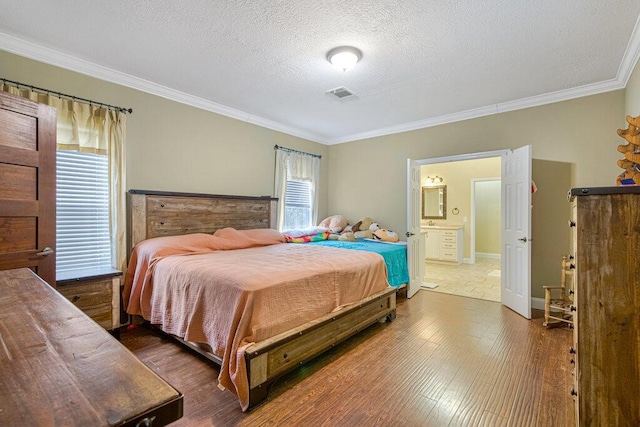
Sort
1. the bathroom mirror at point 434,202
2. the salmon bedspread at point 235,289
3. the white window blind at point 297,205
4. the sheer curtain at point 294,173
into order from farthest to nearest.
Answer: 1. the bathroom mirror at point 434,202
2. the white window blind at point 297,205
3. the sheer curtain at point 294,173
4. the salmon bedspread at point 235,289

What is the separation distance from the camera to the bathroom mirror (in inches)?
286

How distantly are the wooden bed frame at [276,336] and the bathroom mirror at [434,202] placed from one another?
4483 millimetres

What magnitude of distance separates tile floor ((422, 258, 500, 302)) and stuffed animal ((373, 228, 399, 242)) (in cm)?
100

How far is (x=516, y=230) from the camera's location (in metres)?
3.53

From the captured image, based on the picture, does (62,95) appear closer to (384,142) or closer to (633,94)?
(384,142)

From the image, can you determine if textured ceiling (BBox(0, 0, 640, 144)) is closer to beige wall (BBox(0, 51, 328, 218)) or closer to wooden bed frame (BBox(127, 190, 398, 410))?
beige wall (BBox(0, 51, 328, 218))

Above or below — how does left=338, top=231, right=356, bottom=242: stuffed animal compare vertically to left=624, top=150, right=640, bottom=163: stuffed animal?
below

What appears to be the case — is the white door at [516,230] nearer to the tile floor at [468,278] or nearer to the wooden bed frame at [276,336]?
the tile floor at [468,278]

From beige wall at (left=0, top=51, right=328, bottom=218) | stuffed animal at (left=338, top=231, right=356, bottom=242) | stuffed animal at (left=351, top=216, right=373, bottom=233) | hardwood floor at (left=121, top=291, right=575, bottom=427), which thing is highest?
beige wall at (left=0, top=51, right=328, bottom=218)

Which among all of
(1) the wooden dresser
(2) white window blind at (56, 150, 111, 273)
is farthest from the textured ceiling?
(1) the wooden dresser

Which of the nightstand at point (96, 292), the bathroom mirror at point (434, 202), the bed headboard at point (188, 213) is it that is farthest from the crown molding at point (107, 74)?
the bathroom mirror at point (434, 202)

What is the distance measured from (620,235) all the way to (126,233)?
3849mm

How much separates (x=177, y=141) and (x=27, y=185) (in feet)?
5.72

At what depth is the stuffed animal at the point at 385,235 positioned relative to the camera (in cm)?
459
